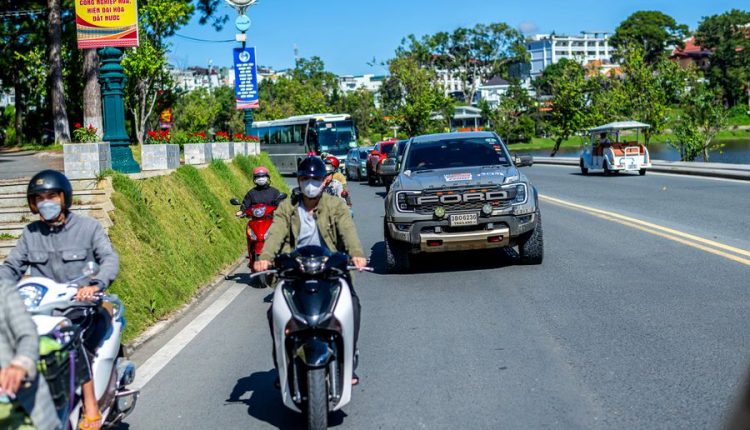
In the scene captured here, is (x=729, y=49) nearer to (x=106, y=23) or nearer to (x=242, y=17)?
(x=242, y=17)

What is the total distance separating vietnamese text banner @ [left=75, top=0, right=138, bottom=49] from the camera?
1705 cm

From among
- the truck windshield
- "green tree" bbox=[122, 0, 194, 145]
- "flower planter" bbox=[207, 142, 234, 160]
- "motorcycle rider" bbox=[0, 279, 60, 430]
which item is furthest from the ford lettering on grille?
"green tree" bbox=[122, 0, 194, 145]

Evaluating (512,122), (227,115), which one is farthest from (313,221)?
(227,115)

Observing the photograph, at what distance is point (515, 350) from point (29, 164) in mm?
20349

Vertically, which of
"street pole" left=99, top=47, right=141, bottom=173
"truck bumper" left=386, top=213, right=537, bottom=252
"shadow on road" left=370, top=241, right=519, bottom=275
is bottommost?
"shadow on road" left=370, top=241, right=519, bottom=275

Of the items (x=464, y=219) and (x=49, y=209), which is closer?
(x=49, y=209)

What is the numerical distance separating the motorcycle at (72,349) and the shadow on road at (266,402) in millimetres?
961

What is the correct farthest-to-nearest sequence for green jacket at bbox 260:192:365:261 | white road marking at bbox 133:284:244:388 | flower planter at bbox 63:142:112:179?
1. flower planter at bbox 63:142:112:179
2. white road marking at bbox 133:284:244:388
3. green jacket at bbox 260:192:365:261

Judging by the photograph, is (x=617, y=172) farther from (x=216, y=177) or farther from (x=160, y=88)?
(x=216, y=177)

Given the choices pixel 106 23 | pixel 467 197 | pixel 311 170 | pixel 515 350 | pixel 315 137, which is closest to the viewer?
pixel 311 170

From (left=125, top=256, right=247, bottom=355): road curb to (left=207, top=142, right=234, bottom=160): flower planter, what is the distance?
8.85 m

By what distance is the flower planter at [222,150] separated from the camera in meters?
22.4

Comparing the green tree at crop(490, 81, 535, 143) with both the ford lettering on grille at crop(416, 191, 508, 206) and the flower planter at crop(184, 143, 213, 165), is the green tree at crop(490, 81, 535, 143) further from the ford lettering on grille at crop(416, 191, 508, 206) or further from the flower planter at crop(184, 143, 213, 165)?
the ford lettering on grille at crop(416, 191, 508, 206)

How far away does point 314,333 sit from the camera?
541cm
